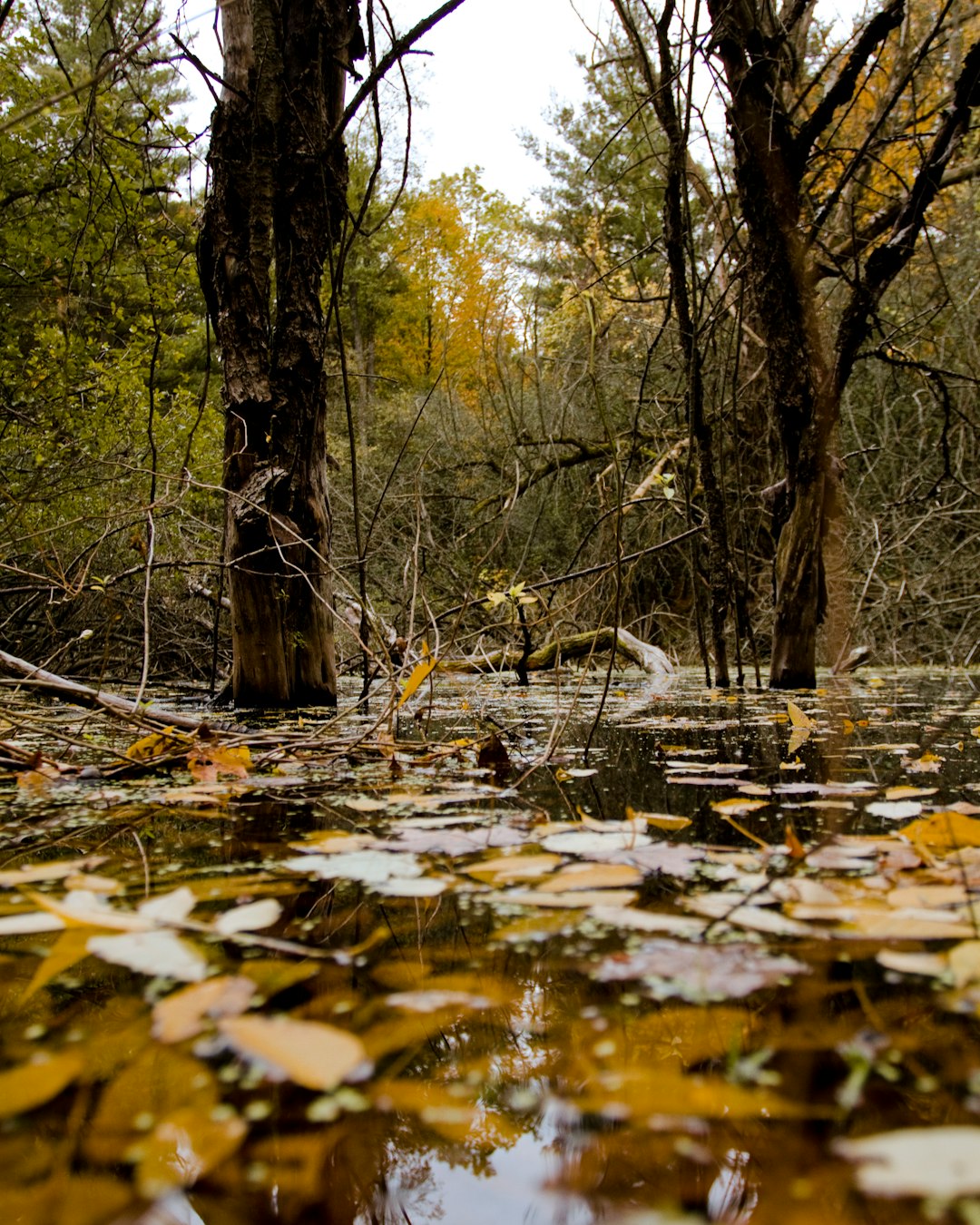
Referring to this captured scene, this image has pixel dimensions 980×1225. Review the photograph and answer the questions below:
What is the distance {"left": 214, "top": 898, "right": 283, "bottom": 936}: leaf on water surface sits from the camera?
25.6 inches

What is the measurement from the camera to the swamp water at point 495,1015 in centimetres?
37

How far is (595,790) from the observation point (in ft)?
4.31

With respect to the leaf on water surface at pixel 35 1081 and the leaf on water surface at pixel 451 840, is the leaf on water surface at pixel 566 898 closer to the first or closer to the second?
the leaf on water surface at pixel 451 840

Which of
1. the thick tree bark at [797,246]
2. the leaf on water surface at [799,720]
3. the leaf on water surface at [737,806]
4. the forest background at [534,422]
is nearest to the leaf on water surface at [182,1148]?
the leaf on water surface at [737,806]

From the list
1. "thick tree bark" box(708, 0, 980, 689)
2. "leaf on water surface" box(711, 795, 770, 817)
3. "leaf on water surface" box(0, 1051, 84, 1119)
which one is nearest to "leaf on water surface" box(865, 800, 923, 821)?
"leaf on water surface" box(711, 795, 770, 817)

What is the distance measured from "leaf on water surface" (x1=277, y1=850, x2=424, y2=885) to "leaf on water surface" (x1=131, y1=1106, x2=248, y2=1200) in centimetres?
39

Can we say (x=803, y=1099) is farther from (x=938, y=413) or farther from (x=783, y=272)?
(x=938, y=413)

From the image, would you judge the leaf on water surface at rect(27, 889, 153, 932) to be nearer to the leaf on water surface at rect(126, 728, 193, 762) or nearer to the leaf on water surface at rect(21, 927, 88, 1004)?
the leaf on water surface at rect(21, 927, 88, 1004)

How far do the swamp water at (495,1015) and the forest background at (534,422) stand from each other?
623mm

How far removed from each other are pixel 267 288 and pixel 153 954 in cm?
273

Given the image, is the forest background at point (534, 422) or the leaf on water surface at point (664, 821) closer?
the leaf on water surface at point (664, 821)

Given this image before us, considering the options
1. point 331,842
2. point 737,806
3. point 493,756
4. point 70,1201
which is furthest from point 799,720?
point 70,1201

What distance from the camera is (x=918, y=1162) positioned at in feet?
1.18

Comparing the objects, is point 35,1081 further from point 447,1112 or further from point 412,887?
point 412,887
